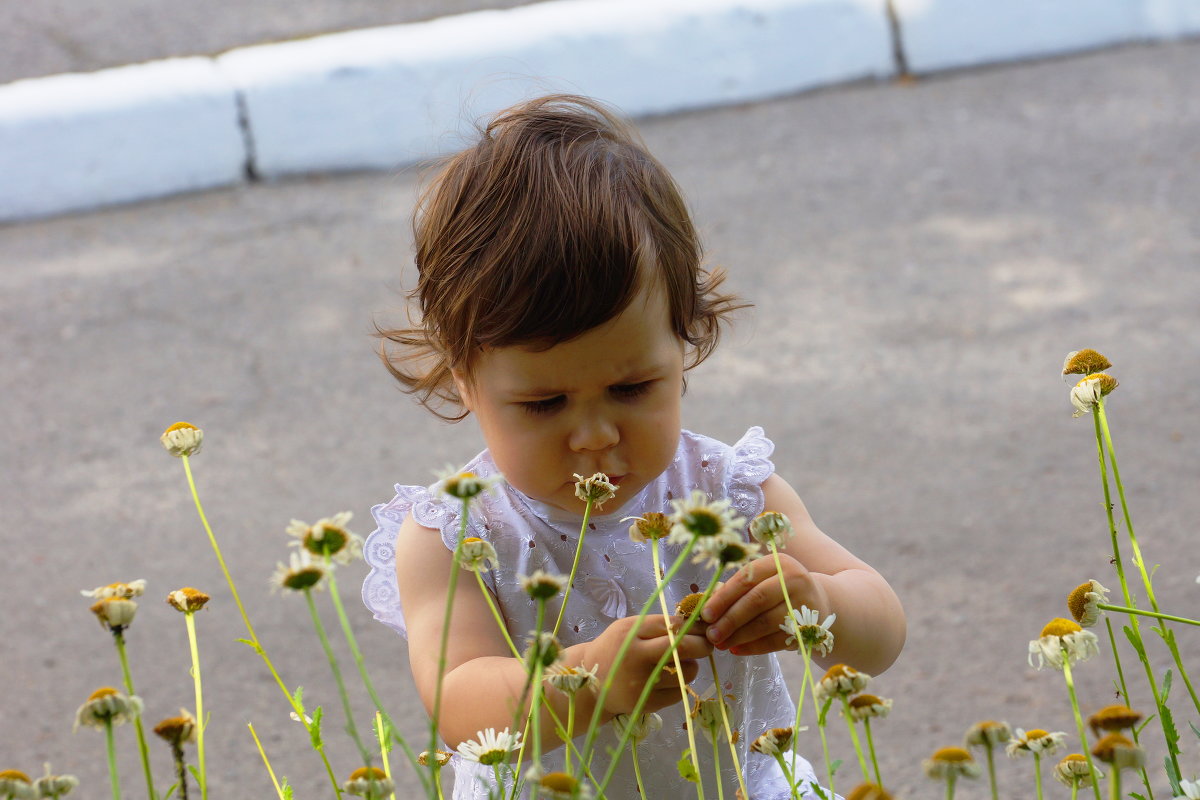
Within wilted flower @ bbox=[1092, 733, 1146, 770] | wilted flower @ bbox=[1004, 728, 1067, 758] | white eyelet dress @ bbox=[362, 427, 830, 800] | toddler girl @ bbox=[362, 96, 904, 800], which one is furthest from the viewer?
white eyelet dress @ bbox=[362, 427, 830, 800]

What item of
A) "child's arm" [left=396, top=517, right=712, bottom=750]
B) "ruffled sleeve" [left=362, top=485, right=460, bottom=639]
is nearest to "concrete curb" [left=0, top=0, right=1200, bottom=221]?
"ruffled sleeve" [left=362, top=485, right=460, bottom=639]

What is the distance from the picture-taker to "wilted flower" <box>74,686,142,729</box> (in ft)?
2.19

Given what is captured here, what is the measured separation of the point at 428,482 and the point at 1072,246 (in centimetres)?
184

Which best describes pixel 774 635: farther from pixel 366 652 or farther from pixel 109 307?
pixel 109 307

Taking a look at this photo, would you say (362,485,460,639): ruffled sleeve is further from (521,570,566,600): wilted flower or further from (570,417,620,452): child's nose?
(521,570,566,600): wilted flower

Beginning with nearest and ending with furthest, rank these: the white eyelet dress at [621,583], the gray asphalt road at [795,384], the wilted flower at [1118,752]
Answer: the wilted flower at [1118,752], the white eyelet dress at [621,583], the gray asphalt road at [795,384]

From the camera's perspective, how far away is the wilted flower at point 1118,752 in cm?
60

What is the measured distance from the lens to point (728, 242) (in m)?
3.77

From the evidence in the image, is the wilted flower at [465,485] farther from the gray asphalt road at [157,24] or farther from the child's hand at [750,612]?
the gray asphalt road at [157,24]

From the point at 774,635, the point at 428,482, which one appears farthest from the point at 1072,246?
the point at 774,635

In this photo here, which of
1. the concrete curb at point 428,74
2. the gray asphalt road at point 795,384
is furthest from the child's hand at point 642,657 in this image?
the concrete curb at point 428,74

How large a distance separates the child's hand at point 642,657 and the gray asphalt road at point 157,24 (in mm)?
4479

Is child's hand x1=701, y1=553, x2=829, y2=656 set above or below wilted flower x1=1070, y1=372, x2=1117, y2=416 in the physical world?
below

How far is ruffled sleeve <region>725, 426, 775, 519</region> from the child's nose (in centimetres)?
28
